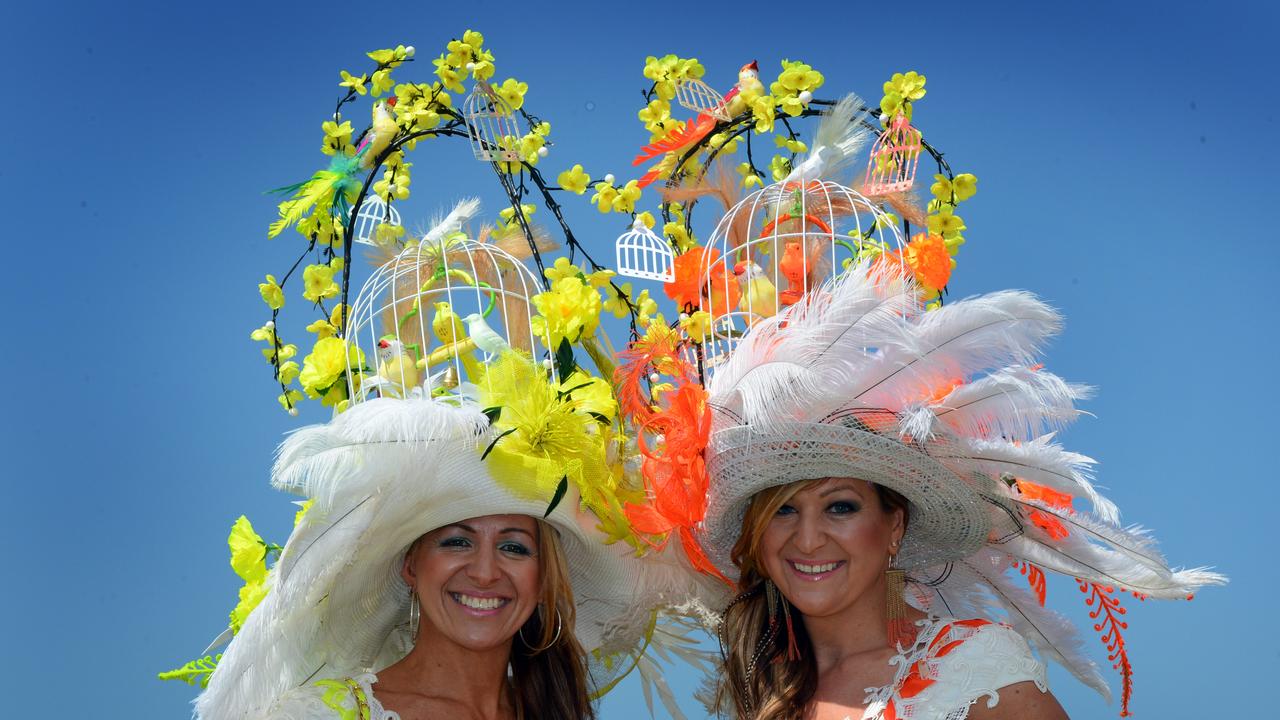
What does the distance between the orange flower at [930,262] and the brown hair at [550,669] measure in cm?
141

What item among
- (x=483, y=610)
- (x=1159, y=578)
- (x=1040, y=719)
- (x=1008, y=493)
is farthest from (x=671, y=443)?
(x=1159, y=578)

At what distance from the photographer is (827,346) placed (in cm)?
325

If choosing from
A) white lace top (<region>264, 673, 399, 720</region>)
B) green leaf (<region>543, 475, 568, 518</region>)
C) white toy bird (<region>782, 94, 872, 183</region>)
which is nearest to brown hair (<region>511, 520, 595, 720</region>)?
green leaf (<region>543, 475, 568, 518</region>)

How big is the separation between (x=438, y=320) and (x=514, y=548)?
753 millimetres

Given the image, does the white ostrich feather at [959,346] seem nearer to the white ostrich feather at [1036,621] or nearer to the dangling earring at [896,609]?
the dangling earring at [896,609]

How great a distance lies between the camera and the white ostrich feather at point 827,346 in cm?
323

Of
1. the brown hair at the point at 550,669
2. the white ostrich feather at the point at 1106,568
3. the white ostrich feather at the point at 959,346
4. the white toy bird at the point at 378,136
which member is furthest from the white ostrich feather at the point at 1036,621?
the white toy bird at the point at 378,136

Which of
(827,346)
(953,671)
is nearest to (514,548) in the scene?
(827,346)

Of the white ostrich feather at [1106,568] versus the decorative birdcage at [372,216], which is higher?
the decorative birdcage at [372,216]

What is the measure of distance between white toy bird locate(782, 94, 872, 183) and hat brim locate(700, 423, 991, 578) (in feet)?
3.61

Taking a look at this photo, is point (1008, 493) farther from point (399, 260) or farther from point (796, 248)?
point (399, 260)

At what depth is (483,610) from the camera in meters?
3.52

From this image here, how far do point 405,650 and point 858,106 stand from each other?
233cm

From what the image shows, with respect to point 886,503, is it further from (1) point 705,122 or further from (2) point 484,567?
(1) point 705,122
